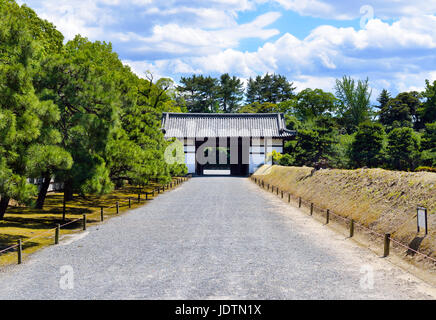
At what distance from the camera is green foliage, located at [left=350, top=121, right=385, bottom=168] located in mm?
40812

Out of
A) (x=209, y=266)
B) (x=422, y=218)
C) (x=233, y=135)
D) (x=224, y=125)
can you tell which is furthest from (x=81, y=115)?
(x=224, y=125)

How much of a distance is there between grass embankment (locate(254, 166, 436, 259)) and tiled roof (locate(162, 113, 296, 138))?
29.1 metres

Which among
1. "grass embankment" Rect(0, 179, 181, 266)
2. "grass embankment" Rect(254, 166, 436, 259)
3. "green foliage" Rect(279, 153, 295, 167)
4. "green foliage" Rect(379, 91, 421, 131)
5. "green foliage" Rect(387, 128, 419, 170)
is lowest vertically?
"grass embankment" Rect(0, 179, 181, 266)

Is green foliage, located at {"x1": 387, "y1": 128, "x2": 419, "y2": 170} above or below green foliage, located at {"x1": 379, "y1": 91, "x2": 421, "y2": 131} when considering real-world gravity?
below

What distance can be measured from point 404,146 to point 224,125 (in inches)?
906

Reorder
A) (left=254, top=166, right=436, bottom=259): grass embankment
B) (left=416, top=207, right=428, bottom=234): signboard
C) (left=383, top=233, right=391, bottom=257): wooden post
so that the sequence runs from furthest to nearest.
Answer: (left=254, top=166, right=436, bottom=259): grass embankment, (left=383, top=233, right=391, bottom=257): wooden post, (left=416, top=207, right=428, bottom=234): signboard

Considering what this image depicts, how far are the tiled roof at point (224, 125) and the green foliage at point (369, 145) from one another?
27.2ft

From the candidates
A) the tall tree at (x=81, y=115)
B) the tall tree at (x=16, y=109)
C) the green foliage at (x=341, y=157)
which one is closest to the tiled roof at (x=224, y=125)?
the green foliage at (x=341, y=157)

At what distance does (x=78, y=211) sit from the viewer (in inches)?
733

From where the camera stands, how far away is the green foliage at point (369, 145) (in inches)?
1607

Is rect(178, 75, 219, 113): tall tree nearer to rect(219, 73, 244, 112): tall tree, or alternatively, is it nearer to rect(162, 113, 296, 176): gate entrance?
rect(219, 73, 244, 112): tall tree

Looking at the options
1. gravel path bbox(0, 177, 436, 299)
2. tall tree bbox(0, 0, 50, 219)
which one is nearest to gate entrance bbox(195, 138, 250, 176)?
gravel path bbox(0, 177, 436, 299)

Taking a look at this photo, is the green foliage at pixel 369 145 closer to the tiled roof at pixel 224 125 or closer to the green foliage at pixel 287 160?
the green foliage at pixel 287 160
